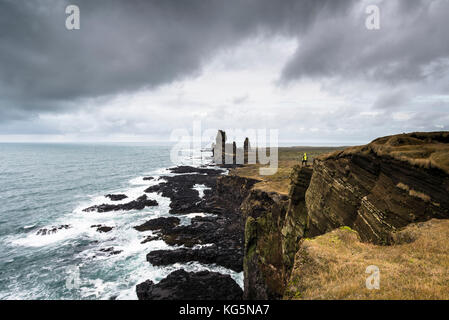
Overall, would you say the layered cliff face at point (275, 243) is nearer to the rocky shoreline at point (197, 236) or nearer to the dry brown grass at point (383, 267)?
the rocky shoreline at point (197, 236)

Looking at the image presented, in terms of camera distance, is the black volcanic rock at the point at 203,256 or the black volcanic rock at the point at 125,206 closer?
the black volcanic rock at the point at 203,256

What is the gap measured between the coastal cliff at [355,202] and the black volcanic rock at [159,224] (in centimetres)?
2065

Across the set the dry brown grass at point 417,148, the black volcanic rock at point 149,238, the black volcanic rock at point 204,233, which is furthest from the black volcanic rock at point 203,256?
the dry brown grass at point 417,148

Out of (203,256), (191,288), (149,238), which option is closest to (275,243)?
(191,288)

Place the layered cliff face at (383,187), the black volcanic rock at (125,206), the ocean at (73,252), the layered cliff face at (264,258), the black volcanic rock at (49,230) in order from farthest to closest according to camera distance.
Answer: the black volcanic rock at (125,206) < the black volcanic rock at (49,230) < the ocean at (73,252) < the layered cliff face at (264,258) < the layered cliff face at (383,187)

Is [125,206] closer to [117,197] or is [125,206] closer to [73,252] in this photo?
[117,197]

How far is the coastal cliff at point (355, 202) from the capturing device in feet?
32.4

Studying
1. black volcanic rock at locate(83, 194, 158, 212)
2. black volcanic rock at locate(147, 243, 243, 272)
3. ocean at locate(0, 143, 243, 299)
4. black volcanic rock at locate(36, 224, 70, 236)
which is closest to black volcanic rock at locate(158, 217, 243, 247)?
ocean at locate(0, 143, 243, 299)

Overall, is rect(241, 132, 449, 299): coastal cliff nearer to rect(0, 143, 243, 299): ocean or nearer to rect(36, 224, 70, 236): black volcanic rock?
rect(0, 143, 243, 299): ocean

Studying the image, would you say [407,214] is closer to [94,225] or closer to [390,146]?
[390,146]

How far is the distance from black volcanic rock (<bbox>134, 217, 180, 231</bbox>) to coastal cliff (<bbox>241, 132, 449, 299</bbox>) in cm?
2065

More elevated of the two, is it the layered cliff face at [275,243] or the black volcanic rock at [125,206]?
the layered cliff face at [275,243]
